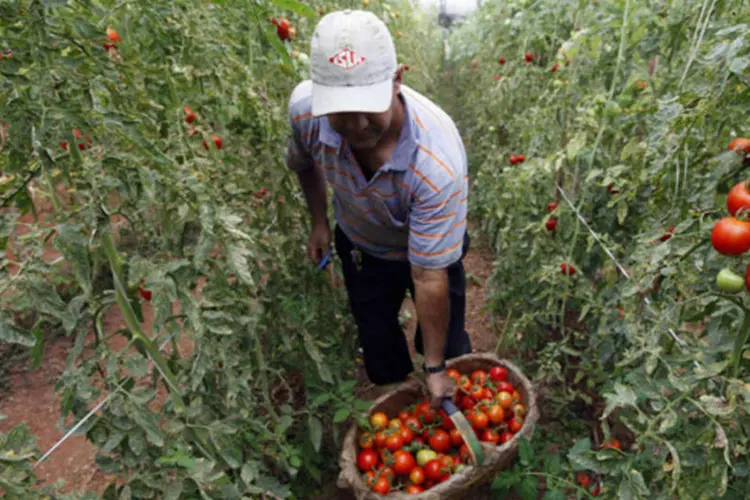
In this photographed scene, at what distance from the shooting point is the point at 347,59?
1274mm

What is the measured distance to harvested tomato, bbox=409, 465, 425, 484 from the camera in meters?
1.70

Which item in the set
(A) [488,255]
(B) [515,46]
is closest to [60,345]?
(A) [488,255]

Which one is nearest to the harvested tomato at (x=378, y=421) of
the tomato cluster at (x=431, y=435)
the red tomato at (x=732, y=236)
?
the tomato cluster at (x=431, y=435)

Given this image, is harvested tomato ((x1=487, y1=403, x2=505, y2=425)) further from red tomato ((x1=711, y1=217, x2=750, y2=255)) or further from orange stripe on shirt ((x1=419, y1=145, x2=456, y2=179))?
red tomato ((x1=711, y1=217, x2=750, y2=255))

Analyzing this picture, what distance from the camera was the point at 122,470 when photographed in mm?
1146

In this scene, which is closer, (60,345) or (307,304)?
(307,304)

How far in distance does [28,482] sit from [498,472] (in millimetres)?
1419

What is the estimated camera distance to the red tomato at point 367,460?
5.66 ft

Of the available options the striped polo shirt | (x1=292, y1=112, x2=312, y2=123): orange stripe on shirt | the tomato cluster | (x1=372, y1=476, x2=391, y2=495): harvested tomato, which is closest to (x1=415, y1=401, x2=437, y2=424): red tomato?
the tomato cluster

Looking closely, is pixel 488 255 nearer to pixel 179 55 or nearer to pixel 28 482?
pixel 179 55

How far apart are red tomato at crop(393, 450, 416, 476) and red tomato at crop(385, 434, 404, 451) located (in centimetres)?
3

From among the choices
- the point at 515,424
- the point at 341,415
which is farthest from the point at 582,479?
the point at 341,415

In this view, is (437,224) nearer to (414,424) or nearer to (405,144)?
(405,144)

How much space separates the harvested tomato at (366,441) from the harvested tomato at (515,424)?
50 cm
